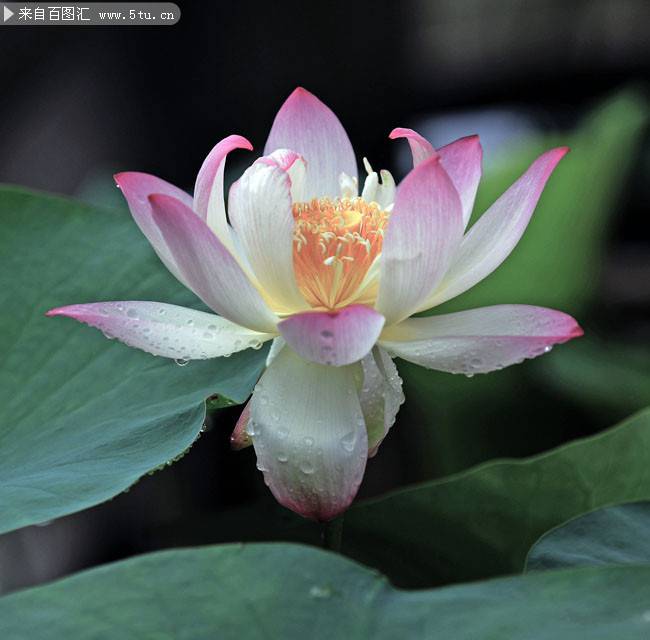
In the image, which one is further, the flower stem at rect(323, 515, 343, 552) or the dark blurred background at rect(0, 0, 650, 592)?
the dark blurred background at rect(0, 0, 650, 592)

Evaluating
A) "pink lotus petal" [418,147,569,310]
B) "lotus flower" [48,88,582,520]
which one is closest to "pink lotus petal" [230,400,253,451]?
"lotus flower" [48,88,582,520]

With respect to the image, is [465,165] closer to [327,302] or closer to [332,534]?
[327,302]

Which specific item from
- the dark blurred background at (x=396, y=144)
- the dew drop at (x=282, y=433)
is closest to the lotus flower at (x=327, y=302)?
the dew drop at (x=282, y=433)

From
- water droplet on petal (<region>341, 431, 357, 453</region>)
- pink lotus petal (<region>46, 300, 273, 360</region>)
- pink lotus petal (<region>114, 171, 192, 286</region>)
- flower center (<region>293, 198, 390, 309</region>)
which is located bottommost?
water droplet on petal (<region>341, 431, 357, 453</region>)

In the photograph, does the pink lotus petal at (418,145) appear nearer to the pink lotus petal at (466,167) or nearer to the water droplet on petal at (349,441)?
the pink lotus petal at (466,167)

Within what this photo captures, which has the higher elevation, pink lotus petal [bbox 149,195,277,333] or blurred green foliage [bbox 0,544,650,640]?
pink lotus petal [bbox 149,195,277,333]

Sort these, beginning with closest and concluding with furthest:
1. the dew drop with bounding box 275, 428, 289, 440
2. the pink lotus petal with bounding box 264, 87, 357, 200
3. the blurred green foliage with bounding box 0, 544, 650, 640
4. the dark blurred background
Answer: the blurred green foliage with bounding box 0, 544, 650, 640 → the dew drop with bounding box 275, 428, 289, 440 → the pink lotus petal with bounding box 264, 87, 357, 200 → the dark blurred background

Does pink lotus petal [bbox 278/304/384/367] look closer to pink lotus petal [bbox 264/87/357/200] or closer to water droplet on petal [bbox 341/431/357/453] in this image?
water droplet on petal [bbox 341/431/357/453]
